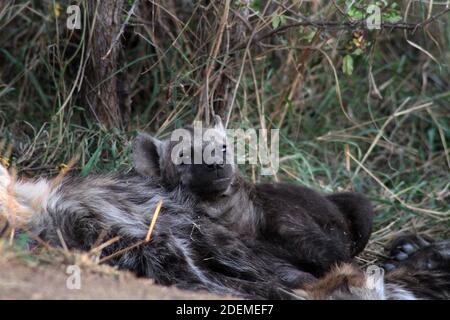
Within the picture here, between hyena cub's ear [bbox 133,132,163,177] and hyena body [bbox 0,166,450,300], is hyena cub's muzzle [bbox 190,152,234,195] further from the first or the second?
hyena cub's ear [bbox 133,132,163,177]

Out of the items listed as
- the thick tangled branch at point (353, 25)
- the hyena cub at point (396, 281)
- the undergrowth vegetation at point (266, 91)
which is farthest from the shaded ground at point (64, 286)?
the thick tangled branch at point (353, 25)

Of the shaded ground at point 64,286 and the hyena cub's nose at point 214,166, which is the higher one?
Result: the hyena cub's nose at point 214,166

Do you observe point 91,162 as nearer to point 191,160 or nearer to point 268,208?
point 191,160

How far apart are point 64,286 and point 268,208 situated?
69.9 inches

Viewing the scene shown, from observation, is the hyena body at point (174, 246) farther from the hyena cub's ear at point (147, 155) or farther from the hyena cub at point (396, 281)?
the hyena cub's ear at point (147, 155)

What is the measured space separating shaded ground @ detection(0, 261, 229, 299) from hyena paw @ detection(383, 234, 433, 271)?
1.98 meters

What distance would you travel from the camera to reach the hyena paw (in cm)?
531

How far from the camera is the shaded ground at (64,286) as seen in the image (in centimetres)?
321

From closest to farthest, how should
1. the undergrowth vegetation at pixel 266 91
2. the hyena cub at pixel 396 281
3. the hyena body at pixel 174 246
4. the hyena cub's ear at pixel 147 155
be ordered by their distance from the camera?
the hyena cub at pixel 396 281 → the hyena body at pixel 174 246 → the hyena cub's ear at pixel 147 155 → the undergrowth vegetation at pixel 266 91

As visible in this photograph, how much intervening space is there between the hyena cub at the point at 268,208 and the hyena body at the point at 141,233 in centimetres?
14

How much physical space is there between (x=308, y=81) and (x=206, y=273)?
3.28 meters

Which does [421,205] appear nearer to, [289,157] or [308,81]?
[289,157]

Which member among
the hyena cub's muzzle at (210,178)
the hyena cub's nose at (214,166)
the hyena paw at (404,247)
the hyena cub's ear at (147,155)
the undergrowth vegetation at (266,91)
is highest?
the undergrowth vegetation at (266,91)
